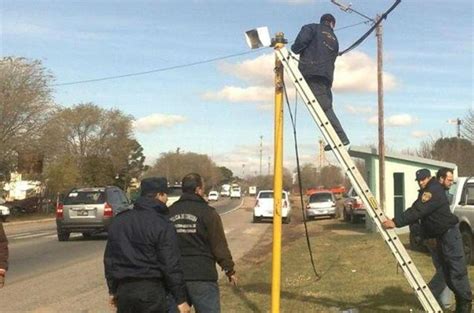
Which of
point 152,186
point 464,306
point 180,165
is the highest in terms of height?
point 180,165

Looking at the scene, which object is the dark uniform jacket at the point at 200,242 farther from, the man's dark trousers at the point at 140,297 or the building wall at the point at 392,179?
the building wall at the point at 392,179

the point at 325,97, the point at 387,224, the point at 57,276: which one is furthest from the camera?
the point at 57,276

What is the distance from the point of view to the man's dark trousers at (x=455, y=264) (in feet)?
25.9

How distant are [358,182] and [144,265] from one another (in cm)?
318

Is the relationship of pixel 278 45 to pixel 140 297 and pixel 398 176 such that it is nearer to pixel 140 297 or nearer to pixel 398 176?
pixel 140 297

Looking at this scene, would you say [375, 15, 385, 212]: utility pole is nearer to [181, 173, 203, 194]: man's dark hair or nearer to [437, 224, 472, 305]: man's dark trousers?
[437, 224, 472, 305]: man's dark trousers

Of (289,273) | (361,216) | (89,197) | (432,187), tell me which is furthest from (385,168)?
(432,187)

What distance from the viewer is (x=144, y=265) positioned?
487cm

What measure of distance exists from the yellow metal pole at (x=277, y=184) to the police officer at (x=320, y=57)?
0.29 meters

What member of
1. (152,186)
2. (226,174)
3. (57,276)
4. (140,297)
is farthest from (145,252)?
(226,174)

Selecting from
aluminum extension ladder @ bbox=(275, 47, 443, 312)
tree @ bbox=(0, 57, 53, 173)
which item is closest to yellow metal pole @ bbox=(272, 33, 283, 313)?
aluminum extension ladder @ bbox=(275, 47, 443, 312)

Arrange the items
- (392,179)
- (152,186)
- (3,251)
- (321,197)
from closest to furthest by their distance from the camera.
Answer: (152,186) < (3,251) < (392,179) < (321,197)

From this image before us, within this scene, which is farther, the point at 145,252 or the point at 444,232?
the point at 444,232

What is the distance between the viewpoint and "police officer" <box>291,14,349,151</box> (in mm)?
7566
